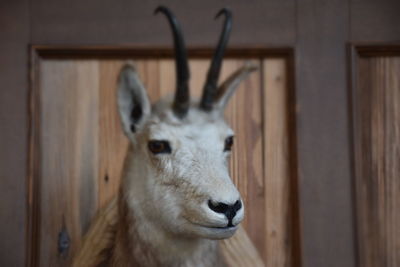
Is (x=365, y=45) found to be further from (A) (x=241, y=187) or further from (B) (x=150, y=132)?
(B) (x=150, y=132)

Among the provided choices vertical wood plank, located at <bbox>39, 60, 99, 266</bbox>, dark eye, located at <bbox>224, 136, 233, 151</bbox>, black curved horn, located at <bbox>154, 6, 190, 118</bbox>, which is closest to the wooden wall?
vertical wood plank, located at <bbox>39, 60, 99, 266</bbox>

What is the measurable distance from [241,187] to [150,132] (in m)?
0.31

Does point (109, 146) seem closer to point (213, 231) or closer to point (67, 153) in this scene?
point (67, 153)

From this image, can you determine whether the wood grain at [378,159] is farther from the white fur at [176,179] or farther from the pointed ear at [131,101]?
the pointed ear at [131,101]

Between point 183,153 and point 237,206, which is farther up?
point 183,153

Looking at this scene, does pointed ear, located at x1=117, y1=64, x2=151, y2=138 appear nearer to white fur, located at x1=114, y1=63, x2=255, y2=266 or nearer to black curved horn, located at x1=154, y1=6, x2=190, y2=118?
white fur, located at x1=114, y1=63, x2=255, y2=266

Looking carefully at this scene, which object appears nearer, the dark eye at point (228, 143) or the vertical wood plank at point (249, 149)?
the dark eye at point (228, 143)

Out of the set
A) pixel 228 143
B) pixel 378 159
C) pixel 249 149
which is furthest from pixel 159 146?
pixel 378 159

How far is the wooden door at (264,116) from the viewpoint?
127 centimetres

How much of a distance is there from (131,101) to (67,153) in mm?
262

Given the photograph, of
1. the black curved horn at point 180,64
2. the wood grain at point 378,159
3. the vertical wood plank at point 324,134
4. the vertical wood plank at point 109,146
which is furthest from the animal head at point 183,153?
the wood grain at point 378,159

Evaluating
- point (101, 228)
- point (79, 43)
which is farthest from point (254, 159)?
point (79, 43)

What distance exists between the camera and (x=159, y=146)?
1072 mm

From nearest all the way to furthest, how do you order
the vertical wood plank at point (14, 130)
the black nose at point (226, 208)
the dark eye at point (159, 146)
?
1. the black nose at point (226, 208)
2. the dark eye at point (159, 146)
3. the vertical wood plank at point (14, 130)
